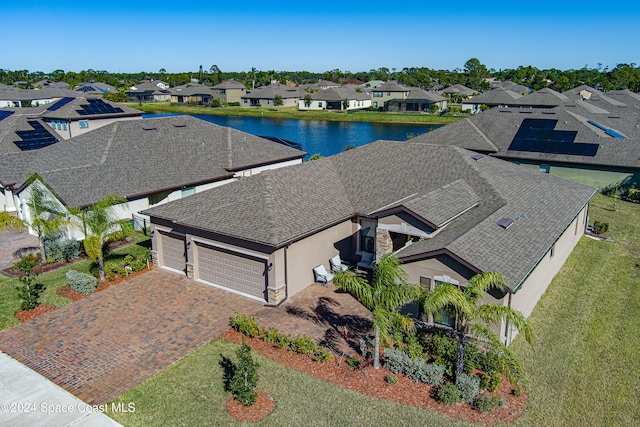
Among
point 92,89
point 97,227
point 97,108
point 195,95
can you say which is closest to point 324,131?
point 97,108

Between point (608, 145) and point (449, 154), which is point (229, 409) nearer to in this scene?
point (449, 154)

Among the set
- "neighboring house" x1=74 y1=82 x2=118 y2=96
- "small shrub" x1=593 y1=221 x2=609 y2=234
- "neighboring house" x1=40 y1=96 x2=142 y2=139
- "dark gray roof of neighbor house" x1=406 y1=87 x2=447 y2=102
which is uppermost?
"neighboring house" x1=74 y1=82 x2=118 y2=96

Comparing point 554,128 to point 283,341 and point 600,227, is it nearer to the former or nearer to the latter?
point 600,227

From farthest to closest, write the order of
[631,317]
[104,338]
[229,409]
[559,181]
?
[559,181] → [631,317] → [104,338] → [229,409]

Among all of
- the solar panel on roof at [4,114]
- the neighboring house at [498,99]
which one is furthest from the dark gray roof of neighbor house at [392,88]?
the solar panel on roof at [4,114]

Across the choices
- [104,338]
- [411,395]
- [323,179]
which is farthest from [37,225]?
[411,395]

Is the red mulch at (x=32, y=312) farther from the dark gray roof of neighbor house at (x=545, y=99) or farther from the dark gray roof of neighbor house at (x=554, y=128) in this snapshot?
the dark gray roof of neighbor house at (x=545, y=99)

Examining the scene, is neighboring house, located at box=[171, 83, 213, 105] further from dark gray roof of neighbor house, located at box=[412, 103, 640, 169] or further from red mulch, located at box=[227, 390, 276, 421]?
red mulch, located at box=[227, 390, 276, 421]

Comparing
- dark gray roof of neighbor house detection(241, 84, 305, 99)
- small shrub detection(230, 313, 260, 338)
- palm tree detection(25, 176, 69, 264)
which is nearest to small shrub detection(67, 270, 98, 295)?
palm tree detection(25, 176, 69, 264)
